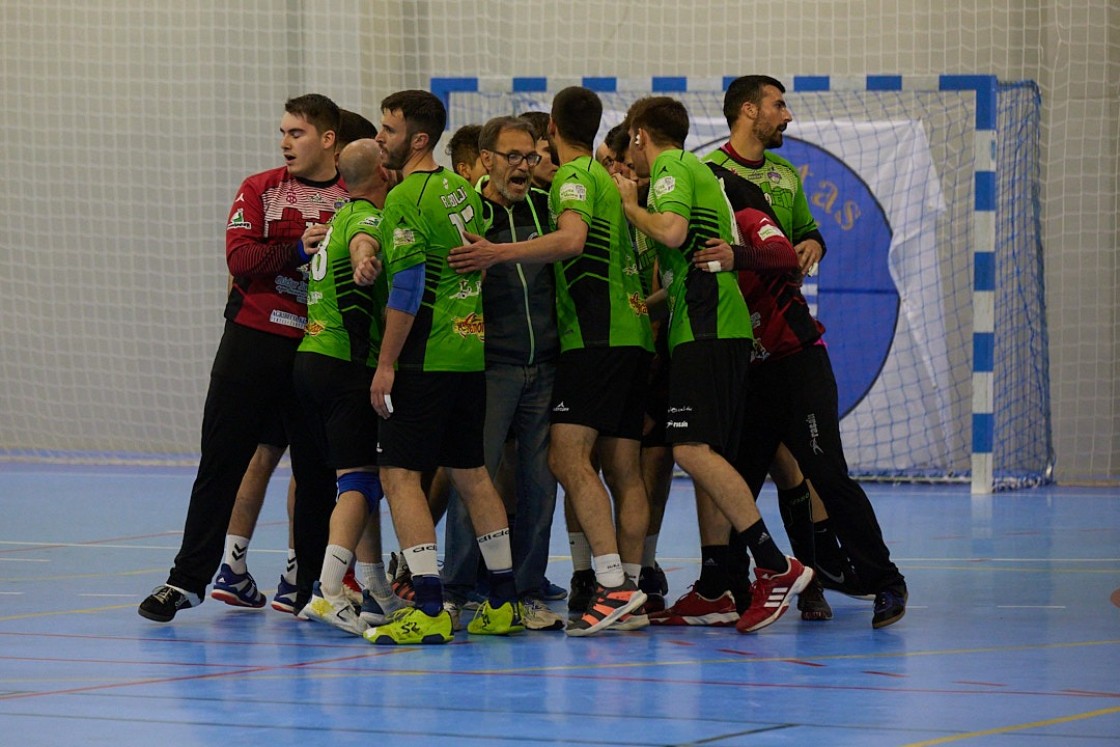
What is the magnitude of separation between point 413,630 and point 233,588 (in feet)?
3.84

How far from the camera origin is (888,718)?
4180 millimetres

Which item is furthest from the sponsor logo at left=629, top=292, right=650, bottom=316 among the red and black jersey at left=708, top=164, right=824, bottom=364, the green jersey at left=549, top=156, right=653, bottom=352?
the red and black jersey at left=708, top=164, right=824, bottom=364

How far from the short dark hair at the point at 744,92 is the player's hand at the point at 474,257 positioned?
1.14 m

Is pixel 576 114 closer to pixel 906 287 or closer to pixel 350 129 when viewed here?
pixel 350 129

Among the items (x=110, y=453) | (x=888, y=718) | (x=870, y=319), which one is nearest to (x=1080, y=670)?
(x=888, y=718)

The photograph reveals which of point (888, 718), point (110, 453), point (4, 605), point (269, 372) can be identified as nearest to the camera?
point (888, 718)

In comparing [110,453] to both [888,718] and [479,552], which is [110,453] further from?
[888,718]

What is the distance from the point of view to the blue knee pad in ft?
18.6

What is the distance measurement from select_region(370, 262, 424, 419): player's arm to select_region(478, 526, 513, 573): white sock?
2.08 feet

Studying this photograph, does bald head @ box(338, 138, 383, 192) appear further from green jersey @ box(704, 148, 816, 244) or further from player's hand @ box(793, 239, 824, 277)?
player's hand @ box(793, 239, 824, 277)

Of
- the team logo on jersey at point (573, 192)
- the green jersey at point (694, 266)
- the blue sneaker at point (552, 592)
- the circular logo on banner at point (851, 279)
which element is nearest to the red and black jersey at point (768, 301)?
the green jersey at point (694, 266)

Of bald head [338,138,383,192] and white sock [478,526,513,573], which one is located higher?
bald head [338,138,383,192]

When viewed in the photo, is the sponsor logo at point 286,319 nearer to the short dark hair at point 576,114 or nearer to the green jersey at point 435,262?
the green jersey at point 435,262

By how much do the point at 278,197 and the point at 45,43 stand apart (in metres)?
9.41
